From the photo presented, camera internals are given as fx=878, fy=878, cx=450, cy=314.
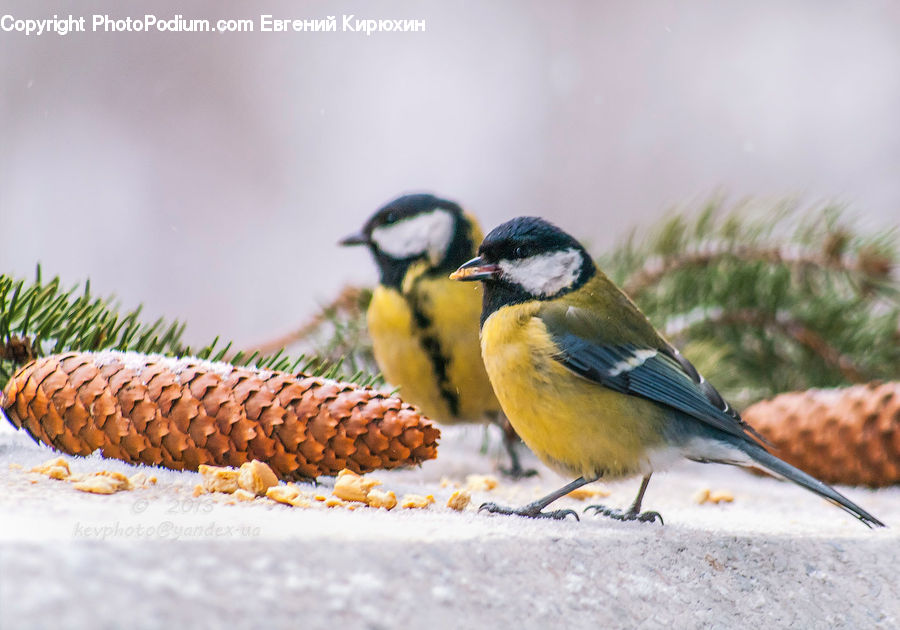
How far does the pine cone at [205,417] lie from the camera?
2.63 feet

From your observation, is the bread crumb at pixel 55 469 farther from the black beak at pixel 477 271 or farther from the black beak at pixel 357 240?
the black beak at pixel 357 240

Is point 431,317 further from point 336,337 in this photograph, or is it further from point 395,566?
point 395,566

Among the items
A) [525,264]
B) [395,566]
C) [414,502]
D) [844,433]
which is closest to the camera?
[395,566]

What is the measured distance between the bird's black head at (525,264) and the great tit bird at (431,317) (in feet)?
0.98

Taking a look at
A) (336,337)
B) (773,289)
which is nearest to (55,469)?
(336,337)

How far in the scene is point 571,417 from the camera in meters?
0.88

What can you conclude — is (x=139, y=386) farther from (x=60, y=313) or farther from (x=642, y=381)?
(x=642, y=381)

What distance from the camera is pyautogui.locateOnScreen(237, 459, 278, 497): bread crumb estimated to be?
0.73 m

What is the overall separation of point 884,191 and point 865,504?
282 cm

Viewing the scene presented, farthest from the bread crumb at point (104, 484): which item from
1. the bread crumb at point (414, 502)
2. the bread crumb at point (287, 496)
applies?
the bread crumb at point (414, 502)

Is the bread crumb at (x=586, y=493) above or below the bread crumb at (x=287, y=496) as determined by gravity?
below

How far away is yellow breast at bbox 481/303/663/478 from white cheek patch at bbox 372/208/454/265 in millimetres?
484

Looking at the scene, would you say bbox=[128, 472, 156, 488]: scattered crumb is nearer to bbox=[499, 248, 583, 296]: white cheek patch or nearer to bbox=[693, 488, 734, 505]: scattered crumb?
bbox=[499, 248, 583, 296]: white cheek patch

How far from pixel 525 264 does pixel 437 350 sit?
0.34 metres
